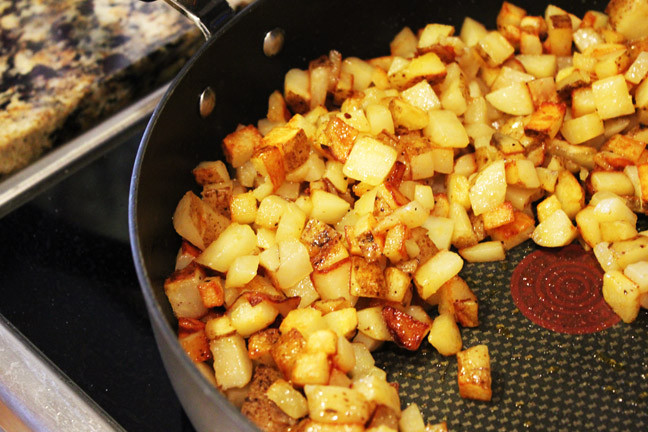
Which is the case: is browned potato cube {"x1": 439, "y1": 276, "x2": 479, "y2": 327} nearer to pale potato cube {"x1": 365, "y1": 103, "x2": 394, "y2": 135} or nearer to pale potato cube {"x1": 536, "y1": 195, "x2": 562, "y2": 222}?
pale potato cube {"x1": 536, "y1": 195, "x2": 562, "y2": 222}

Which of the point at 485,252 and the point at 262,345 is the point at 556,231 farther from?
the point at 262,345

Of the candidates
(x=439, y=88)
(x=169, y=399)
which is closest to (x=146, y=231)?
(x=169, y=399)

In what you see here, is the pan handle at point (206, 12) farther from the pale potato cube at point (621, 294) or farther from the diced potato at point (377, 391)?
the pale potato cube at point (621, 294)

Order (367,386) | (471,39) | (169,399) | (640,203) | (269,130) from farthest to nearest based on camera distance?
1. (471,39)
2. (269,130)
3. (640,203)
4. (169,399)
5. (367,386)

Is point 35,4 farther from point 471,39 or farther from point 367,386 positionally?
point 367,386

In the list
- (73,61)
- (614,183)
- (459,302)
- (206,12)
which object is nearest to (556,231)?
(614,183)

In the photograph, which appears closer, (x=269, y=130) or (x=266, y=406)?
(x=266, y=406)

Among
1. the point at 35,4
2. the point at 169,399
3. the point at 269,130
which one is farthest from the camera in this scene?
the point at 35,4
